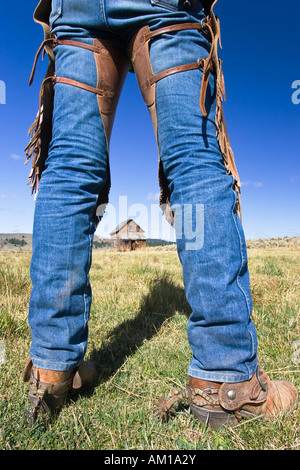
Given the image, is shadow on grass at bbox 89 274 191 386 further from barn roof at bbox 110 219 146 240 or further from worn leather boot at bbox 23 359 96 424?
barn roof at bbox 110 219 146 240

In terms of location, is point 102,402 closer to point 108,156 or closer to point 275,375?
point 275,375

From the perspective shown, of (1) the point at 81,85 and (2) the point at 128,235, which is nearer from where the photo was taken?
(1) the point at 81,85

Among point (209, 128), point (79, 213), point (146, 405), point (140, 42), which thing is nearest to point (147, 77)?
point (140, 42)

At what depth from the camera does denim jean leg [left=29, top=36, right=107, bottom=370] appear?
3.72 feet

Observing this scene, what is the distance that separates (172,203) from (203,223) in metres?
0.19

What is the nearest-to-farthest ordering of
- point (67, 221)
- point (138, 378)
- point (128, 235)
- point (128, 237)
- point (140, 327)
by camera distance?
point (67, 221) < point (138, 378) < point (140, 327) < point (128, 237) < point (128, 235)

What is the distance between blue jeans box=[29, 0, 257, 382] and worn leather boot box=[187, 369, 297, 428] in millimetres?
38

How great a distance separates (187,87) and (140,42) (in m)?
0.31

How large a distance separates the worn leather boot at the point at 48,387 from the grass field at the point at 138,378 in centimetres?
5

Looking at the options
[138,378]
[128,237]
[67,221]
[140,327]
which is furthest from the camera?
[128,237]

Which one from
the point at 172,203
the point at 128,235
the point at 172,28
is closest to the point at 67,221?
the point at 172,203

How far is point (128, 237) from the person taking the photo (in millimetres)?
34000

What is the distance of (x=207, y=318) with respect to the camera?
1.06 metres

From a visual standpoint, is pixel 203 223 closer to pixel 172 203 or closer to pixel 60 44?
pixel 172 203
